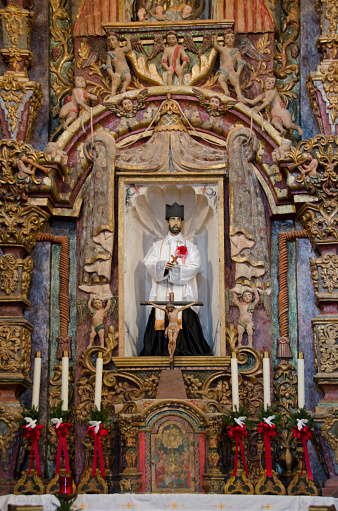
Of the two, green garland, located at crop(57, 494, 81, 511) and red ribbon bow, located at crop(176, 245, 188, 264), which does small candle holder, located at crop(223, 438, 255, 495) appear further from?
red ribbon bow, located at crop(176, 245, 188, 264)

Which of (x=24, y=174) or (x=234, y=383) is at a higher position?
(x=24, y=174)

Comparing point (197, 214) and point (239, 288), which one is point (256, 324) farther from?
point (197, 214)

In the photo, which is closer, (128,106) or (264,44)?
(128,106)

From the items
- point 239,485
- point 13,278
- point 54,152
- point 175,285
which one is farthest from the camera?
point 175,285

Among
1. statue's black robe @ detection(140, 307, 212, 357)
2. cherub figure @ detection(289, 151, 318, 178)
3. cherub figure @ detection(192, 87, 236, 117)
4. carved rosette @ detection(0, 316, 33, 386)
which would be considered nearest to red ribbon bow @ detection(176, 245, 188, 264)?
statue's black robe @ detection(140, 307, 212, 357)

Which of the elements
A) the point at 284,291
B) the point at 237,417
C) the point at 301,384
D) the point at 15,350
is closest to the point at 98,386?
the point at 15,350

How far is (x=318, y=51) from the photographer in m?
12.9

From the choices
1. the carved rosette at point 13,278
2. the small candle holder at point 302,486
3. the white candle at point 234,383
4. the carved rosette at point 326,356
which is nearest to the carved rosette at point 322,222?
the carved rosette at point 326,356

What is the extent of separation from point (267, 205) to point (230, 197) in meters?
0.53

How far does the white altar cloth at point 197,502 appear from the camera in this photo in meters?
9.85

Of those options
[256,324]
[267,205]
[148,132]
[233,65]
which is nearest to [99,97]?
[148,132]

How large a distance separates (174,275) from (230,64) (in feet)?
9.29

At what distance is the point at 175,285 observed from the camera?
12523 mm

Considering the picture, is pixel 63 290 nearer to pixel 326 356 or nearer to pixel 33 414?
pixel 33 414
